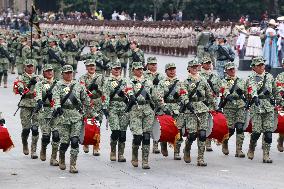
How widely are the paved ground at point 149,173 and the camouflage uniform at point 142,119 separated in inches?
12.8

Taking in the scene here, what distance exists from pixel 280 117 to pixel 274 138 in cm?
333

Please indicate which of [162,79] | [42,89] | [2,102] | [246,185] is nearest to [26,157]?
[42,89]

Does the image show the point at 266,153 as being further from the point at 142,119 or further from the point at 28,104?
the point at 28,104

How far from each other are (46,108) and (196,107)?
8.98 ft

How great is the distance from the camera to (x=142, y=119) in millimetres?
17203

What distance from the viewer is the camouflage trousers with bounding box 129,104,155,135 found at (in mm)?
17094

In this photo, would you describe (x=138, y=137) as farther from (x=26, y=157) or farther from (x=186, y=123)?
(x=26, y=157)

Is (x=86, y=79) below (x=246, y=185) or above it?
above

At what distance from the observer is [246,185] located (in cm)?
1552

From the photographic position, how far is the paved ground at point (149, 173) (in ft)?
50.9

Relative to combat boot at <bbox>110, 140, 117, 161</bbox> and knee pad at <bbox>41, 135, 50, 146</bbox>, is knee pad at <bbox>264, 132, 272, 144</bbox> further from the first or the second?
knee pad at <bbox>41, 135, 50, 146</bbox>

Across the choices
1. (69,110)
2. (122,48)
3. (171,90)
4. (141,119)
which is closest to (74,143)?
(69,110)

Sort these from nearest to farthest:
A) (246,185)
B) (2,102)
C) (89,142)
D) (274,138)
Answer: (246,185)
(89,142)
(274,138)
(2,102)

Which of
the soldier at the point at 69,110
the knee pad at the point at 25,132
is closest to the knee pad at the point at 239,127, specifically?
the soldier at the point at 69,110
